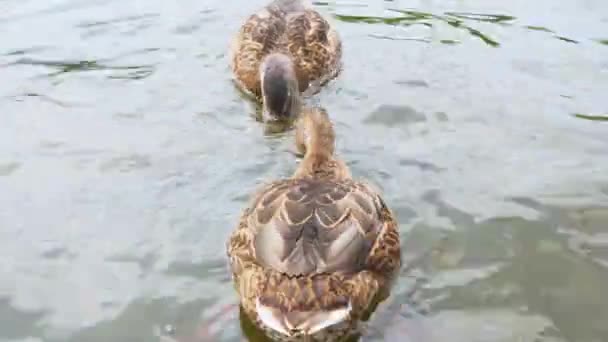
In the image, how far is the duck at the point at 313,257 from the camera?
208 inches

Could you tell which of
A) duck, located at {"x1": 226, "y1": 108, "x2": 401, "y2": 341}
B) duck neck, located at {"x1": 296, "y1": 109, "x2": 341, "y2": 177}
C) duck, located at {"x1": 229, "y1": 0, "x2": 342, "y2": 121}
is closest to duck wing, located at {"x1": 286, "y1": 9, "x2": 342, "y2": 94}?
duck, located at {"x1": 229, "y1": 0, "x2": 342, "y2": 121}

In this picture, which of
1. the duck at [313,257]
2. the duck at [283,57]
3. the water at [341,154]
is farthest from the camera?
the duck at [283,57]

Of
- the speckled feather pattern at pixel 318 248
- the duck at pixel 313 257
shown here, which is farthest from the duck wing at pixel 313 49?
the speckled feather pattern at pixel 318 248

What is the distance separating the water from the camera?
19.4 feet

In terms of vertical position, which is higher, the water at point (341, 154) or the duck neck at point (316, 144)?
the duck neck at point (316, 144)

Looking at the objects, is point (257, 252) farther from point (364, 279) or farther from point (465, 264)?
point (465, 264)

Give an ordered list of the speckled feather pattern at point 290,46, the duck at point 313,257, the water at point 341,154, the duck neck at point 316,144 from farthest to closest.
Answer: the speckled feather pattern at point 290,46
the duck neck at point 316,144
the water at point 341,154
the duck at point 313,257

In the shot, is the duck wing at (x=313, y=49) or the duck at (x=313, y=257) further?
the duck wing at (x=313, y=49)

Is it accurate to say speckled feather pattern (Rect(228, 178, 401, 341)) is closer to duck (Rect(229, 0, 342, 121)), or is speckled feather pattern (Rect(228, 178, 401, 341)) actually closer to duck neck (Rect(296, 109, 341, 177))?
duck neck (Rect(296, 109, 341, 177))

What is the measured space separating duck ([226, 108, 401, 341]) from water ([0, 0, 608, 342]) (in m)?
0.22

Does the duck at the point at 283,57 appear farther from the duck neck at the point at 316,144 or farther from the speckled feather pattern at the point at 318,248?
the speckled feather pattern at the point at 318,248

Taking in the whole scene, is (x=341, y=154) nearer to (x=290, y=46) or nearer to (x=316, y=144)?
(x=316, y=144)

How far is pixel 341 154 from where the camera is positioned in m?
8.09

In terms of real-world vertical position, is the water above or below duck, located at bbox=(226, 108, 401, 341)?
below
